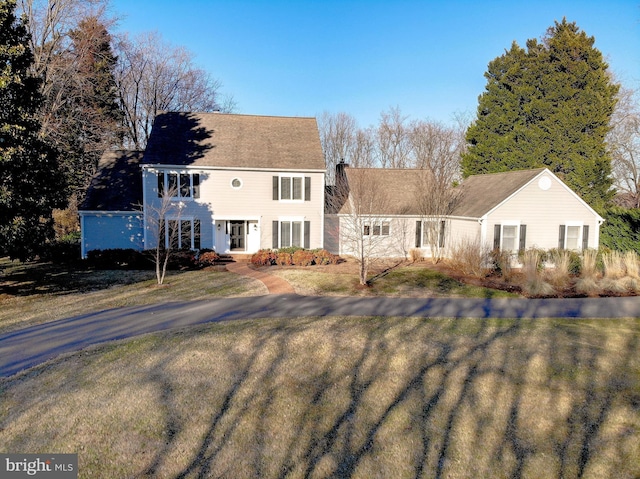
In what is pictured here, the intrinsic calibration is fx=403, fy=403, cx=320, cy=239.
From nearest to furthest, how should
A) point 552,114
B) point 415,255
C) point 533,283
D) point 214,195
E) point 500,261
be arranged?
point 533,283 → point 500,261 → point 214,195 → point 415,255 → point 552,114

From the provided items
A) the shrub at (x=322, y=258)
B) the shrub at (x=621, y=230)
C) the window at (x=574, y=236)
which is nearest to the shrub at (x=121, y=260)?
the shrub at (x=322, y=258)

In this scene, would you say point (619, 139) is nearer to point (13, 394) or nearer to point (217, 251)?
point (217, 251)

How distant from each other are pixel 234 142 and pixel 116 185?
7576 millimetres

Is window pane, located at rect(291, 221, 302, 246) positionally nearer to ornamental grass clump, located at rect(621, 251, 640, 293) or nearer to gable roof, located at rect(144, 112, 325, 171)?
gable roof, located at rect(144, 112, 325, 171)

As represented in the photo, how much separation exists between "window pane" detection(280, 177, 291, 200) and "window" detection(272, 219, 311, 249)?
145 centimetres

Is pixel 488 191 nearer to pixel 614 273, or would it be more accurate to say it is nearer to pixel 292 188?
pixel 614 273

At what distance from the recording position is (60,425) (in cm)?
560

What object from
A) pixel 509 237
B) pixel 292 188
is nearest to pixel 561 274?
pixel 509 237

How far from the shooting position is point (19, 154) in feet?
40.3

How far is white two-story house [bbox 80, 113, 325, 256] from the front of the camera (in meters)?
22.5

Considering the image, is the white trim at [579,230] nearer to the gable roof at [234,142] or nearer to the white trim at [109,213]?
the gable roof at [234,142]

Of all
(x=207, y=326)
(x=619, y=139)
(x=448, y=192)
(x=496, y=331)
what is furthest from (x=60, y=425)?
(x=619, y=139)

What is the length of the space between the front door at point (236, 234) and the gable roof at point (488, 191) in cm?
1259

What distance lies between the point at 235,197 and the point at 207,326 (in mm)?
13844
